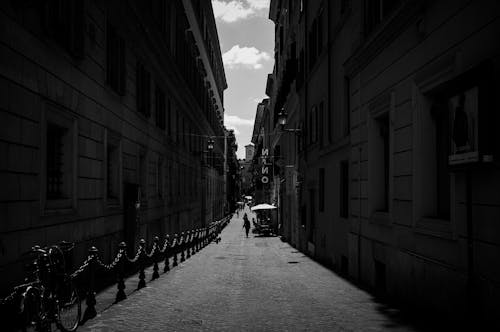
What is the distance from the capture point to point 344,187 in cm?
1858

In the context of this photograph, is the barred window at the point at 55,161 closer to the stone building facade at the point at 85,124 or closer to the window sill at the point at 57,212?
the stone building facade at the point at 85,124

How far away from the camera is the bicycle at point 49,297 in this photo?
6945mm

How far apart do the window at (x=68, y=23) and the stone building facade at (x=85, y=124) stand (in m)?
0.03

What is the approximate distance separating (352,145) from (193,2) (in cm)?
2710

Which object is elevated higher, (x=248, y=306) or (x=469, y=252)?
(x=469, y=252)

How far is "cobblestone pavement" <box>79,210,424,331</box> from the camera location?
29.6 ft

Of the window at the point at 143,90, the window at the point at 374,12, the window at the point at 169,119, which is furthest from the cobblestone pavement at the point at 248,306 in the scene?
the window at the point at 169,119

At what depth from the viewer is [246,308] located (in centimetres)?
1077

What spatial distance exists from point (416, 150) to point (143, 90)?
12818 millimetres

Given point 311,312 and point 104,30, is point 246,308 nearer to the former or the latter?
point 311,312

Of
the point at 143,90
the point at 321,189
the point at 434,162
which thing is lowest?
the point at 321,189

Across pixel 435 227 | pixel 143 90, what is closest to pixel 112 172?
pixel 143 90

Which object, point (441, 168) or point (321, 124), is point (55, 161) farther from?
point (321, 124)

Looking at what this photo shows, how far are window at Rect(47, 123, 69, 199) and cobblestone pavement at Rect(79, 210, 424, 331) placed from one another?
2756 mm
